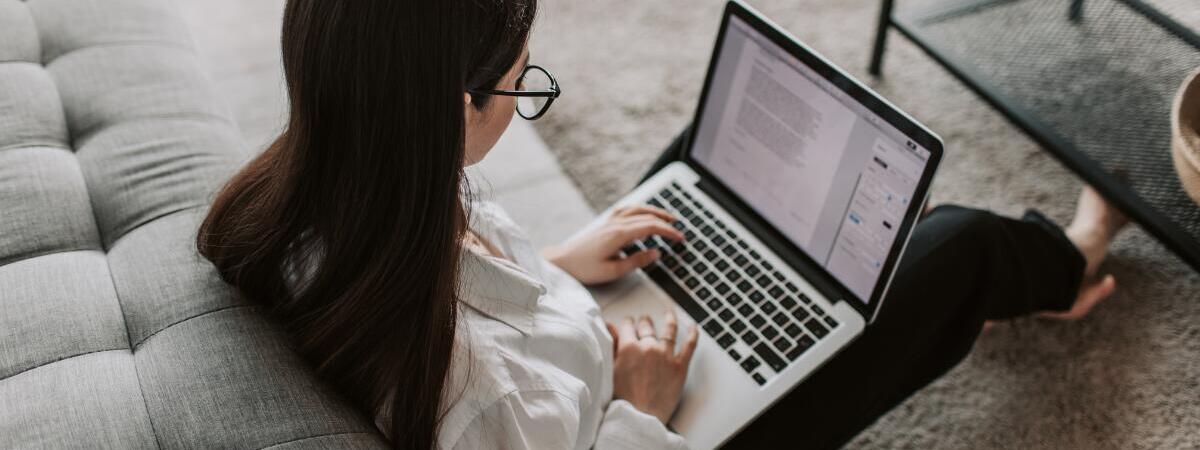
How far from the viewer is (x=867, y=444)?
137cm

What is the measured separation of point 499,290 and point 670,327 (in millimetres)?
271

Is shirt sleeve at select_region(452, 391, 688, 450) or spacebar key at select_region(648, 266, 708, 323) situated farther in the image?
spacebar key at select_region(648, 266, 708, 323)

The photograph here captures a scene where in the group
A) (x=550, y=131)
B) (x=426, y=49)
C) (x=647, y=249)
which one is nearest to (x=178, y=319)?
(x=426, y=49)

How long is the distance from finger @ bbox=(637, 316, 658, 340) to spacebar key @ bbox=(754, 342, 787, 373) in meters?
0.12

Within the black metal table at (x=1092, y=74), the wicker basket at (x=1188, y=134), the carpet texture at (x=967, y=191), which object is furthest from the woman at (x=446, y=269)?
the black metal table at (x=1092, y=74)

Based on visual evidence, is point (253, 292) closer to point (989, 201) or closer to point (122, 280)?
point (122, 280)

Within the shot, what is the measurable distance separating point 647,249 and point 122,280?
0.59 m

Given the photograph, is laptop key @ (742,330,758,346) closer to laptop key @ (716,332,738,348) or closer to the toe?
laptop key @ (716,332,738,348)

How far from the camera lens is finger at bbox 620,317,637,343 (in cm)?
106

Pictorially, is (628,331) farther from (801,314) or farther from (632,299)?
(801,314)

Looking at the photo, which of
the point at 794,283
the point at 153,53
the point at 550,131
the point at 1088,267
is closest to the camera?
the point at 794,283

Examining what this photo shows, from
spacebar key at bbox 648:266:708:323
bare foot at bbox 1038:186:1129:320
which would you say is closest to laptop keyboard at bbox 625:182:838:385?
spacebar key at bbox 648:266:708:323

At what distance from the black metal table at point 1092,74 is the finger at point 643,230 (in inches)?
29.7

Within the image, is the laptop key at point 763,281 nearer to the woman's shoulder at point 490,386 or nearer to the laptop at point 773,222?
the laptop at point 773,222
